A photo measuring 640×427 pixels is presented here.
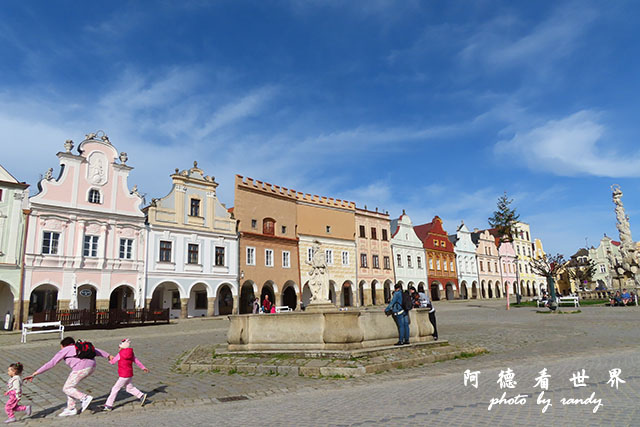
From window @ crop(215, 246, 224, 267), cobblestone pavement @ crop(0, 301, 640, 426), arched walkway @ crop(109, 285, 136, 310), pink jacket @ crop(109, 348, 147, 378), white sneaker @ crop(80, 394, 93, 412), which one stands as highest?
window @ crop(215, 246, 224, 267)

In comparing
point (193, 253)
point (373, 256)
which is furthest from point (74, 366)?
point (373, 256)

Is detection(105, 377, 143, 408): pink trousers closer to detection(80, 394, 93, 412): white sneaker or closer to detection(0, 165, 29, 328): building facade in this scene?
detection(80, 394, 93, 412): white sneaker

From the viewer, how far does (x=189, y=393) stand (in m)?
7.75

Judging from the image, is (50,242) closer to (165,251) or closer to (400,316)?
(165,251)

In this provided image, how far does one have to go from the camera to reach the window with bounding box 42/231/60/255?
87.1 feet

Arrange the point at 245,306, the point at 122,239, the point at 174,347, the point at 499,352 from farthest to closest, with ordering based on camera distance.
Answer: the point at 245,306 → the point at 122,239 → the point at 174,347 → the point at 499,352

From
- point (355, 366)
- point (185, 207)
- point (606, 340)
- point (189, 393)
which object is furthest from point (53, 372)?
point (185, 207)

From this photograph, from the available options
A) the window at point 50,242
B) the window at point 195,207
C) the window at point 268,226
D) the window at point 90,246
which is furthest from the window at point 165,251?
the window at point 268,226

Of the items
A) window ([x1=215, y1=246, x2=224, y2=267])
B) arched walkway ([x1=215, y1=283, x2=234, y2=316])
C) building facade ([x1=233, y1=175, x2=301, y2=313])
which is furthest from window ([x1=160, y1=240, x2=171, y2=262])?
arched walkway ([x1=215, y1=283, x2=234, y2=316])

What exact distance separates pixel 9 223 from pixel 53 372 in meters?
19.7

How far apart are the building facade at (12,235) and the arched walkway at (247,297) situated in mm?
15825

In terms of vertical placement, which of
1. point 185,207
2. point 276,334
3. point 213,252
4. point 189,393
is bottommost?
point 189,393

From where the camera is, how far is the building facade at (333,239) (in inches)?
1625

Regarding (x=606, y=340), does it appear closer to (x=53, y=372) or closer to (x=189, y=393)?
(x=189, y=393)
